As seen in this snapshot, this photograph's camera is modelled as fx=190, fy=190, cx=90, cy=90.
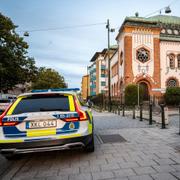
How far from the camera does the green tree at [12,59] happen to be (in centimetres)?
2130

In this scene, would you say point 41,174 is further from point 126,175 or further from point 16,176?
point 126,175

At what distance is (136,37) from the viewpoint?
31.4 m

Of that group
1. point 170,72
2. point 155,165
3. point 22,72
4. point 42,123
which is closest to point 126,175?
point 155,165

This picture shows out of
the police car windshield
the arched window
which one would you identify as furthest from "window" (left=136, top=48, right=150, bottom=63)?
the police car windshield

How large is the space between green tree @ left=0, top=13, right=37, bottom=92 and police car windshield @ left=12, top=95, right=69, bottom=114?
688 inches

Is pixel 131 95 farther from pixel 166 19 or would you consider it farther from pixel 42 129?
pixel 42 129

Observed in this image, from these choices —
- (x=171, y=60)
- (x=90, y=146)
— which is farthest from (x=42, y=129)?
(x=171, y=60)

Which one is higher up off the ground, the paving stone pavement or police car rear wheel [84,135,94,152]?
police car rear wheel [84,135,94,152]

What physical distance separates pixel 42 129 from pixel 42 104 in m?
0.62

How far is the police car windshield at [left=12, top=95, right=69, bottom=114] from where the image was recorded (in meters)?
4.10

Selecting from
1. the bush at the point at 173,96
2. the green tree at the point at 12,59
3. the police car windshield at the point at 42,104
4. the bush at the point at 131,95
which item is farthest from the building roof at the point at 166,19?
the police car windshield at the point at 42,104

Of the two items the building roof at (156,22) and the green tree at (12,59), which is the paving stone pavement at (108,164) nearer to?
the green tree at (12,59)

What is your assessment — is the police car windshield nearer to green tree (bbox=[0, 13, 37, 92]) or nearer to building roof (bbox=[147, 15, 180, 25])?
green tree (bbox=[0, 13, 37, 92])

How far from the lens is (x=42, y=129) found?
383 cm
